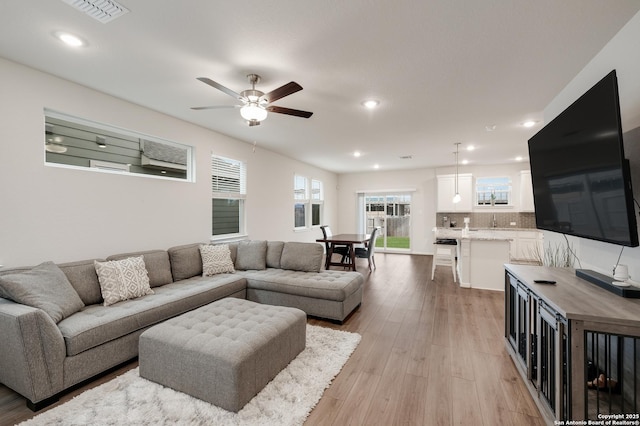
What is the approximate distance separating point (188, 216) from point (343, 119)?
271cm

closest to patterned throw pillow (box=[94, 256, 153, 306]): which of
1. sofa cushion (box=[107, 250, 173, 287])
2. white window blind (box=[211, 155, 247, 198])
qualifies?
sofa cushion (box=[107, 250, 173, 287])

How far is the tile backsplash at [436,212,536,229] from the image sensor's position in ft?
23.1

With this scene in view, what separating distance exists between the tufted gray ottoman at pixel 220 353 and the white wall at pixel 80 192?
5.17ft

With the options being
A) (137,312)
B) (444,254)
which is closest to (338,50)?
(137,312)

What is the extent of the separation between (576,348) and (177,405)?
238 cm

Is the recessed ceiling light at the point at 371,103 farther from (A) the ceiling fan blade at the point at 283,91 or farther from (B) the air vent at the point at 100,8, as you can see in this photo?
(B) the air vent at the point at 100,8

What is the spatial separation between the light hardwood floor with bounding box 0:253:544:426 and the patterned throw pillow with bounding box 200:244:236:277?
144 cm

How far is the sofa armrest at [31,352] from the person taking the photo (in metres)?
1.77

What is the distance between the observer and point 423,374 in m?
2.20

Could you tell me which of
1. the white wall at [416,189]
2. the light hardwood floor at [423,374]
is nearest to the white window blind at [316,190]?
the white wall at [416,189]

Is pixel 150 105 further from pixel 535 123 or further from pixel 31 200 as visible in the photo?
pixel 535 123

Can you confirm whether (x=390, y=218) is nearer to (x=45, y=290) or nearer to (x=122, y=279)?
(x=122, y=279)

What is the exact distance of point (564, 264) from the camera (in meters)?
2.77

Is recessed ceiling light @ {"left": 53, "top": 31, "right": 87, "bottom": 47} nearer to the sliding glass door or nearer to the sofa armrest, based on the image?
the sofa armrest
